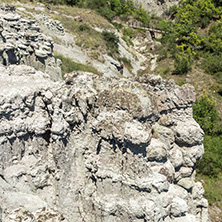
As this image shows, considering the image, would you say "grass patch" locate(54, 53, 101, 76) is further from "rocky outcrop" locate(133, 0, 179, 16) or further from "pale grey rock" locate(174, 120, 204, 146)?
"rocky outcrop" locate(133, 0, 179, 16)

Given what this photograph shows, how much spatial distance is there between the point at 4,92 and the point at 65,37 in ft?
105

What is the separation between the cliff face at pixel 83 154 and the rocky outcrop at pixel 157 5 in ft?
250

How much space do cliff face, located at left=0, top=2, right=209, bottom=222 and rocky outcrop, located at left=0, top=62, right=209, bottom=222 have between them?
29 millimetres

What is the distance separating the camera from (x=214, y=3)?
53562 mm

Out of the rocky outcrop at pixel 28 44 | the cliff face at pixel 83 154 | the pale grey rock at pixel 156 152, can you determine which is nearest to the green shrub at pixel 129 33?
the rocky outcrop at pixel 28 44

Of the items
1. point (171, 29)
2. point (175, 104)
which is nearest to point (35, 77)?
point (175, 104)

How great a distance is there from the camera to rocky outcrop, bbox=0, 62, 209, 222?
694 centimetres

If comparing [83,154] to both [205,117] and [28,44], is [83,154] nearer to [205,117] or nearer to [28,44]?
[28,44]

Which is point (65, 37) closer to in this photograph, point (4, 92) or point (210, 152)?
point (210, 152)

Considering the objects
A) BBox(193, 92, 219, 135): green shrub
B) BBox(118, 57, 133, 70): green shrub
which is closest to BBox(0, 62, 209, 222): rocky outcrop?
BBox(193, 92, 219, 135): green shrub

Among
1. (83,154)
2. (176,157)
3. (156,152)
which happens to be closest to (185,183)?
(176,157)

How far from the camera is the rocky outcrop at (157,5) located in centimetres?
7644

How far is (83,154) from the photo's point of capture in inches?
313

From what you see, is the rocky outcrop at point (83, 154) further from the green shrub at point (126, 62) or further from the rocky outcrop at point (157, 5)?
the rocky outcrop at point (157, 5)
